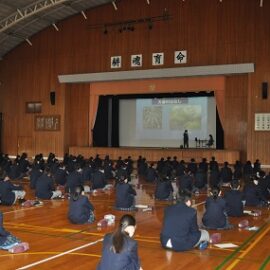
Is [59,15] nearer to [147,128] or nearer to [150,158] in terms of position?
[147,128]

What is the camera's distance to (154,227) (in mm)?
8523

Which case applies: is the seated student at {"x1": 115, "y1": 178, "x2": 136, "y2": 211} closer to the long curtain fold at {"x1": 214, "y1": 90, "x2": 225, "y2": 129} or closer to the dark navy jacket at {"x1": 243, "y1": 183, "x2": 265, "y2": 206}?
the dark navy jacket at {"x1": 243, "y1": 183, "x2": 265, "y2": 206}

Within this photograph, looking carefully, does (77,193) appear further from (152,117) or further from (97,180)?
(152,117)

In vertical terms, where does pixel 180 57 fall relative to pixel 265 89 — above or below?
above

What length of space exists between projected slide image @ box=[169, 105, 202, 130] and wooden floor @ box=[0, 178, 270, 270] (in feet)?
50.5

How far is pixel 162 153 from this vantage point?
74.4 feet

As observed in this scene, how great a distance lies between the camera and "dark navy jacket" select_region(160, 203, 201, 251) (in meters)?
6.42

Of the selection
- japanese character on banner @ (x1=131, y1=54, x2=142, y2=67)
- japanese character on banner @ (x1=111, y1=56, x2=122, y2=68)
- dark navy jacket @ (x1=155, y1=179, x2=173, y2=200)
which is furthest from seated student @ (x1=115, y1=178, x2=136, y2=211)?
japanese character on banner @ (x1=111, y1=56, x2=122, y2=68)

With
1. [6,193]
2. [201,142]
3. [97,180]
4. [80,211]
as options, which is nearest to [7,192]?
[6,193]

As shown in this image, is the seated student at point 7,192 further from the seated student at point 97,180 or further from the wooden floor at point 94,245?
the seated student at point 97,180

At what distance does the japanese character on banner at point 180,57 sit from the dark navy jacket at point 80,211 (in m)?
15.2

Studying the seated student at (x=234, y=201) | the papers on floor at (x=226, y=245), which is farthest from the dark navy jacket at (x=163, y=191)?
the papers on floor at (x=226, y=245)

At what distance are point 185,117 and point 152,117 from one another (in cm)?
220

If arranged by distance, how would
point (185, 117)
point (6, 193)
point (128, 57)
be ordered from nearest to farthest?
point (6, 193) → point (128, 57) → point (185, 117)
